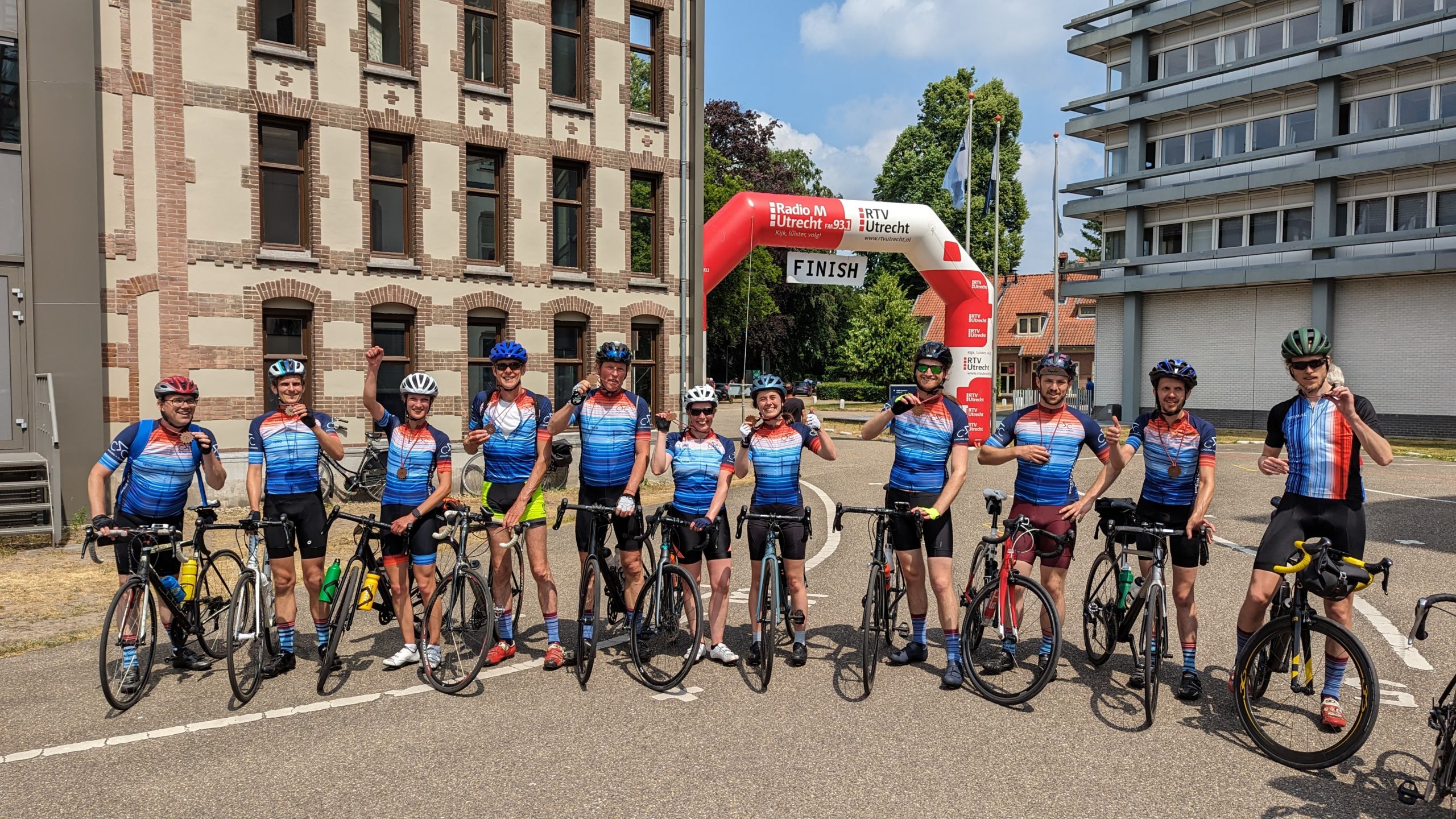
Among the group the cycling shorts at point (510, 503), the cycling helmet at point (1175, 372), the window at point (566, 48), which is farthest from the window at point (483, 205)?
the cycling helmet at point (1175, 372)

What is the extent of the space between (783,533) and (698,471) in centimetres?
72

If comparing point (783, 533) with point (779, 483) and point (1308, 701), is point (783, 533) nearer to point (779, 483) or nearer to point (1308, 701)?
point (779, 483)

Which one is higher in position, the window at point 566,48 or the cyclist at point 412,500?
the window at point 566,48

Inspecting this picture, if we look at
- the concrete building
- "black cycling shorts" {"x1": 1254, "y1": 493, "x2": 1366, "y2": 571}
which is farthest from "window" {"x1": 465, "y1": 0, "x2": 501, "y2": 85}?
the concrete building

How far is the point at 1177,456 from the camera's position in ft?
20.4

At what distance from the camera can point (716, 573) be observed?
22.2 feet

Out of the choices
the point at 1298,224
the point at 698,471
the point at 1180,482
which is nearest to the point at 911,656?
the point at 698,471

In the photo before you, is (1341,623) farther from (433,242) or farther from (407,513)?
(433,242)

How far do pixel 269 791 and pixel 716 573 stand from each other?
9.87 ft

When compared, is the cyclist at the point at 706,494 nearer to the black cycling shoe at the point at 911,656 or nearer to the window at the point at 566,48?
the black cycling shoe at the point at 911,656

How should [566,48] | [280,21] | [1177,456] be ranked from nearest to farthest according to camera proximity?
[1177,456]
[280,21]
[566,48]

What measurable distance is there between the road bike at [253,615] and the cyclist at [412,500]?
683 mm

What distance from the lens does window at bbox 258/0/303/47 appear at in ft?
52.9

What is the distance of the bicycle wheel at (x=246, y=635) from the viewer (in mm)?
6078
